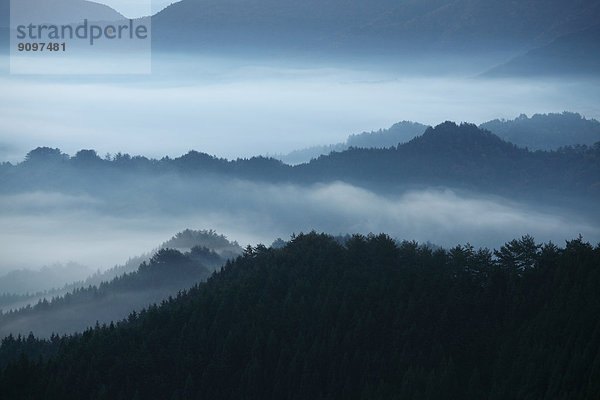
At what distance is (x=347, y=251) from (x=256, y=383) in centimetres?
3008

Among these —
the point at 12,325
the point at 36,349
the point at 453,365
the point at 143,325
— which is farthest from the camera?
the point at 12,325

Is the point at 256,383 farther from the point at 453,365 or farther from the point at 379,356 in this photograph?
the point at 453,365

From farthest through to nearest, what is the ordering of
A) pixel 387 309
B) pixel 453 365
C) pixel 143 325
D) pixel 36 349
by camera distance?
pixel 36 349 < pixel 143 325 < pixel 387 309 < pixel 453 365

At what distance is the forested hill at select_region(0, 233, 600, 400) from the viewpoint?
267ft

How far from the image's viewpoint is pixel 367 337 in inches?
3693

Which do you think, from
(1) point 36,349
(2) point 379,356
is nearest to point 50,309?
(1) point 36,349

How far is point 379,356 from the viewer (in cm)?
9025

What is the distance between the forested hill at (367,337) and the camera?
81.3 m

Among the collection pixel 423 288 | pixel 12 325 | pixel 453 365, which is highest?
pixel 423 288

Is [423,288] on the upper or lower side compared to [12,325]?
upper

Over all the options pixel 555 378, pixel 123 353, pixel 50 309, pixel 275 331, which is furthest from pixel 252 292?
pixel 50 309

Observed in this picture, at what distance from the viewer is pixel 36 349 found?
13200 centimetres

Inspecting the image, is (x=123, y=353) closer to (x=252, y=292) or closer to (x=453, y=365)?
(x=252, y=292)

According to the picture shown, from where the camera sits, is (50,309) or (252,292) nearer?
(252,292)
